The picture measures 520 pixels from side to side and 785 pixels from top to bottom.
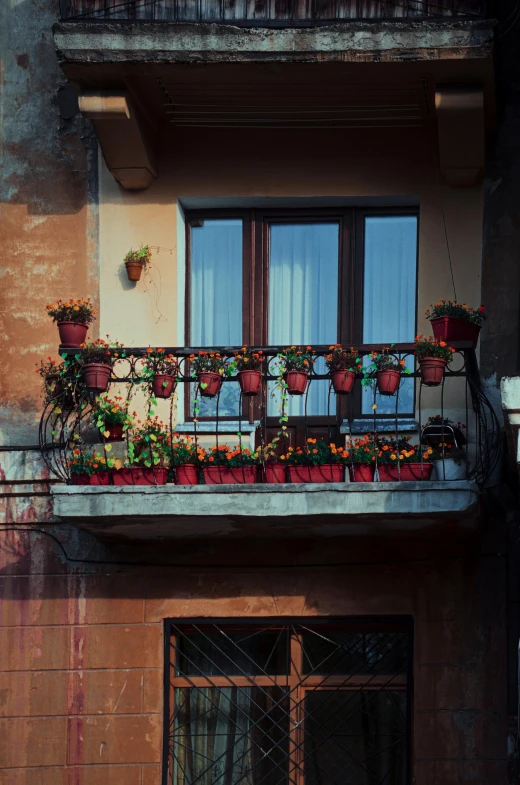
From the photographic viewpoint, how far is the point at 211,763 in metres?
13.0

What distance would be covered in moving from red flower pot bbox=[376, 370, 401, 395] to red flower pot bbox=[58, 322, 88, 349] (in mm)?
2617

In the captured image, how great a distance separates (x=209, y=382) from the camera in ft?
41.1

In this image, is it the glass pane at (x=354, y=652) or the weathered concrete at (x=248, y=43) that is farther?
the glass pane at (x=354, y=652)

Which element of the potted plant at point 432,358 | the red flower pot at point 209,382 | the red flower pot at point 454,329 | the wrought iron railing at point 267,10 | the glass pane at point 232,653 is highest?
the wrought iron railing at point 267,10

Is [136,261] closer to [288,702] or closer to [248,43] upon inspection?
[248,43]

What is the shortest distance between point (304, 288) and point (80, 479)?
3.03m

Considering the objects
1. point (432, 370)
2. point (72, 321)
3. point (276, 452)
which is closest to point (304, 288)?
point (276, 452)

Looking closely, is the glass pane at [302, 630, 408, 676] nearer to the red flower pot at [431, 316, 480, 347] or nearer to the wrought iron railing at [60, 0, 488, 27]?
the red flower pot at [431, 316, 480, 347]

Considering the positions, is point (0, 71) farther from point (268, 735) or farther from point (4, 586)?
point (268, 735)

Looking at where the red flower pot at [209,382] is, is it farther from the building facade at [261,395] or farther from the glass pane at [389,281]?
the glass pane at [389,281]

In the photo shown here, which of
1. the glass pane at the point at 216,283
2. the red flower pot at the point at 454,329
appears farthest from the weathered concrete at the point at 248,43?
the red flower pot at the point at 454,329

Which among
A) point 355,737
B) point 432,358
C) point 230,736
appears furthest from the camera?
point 230,736

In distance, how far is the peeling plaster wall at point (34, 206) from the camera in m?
13.8

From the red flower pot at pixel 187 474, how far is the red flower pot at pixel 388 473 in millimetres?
1519
